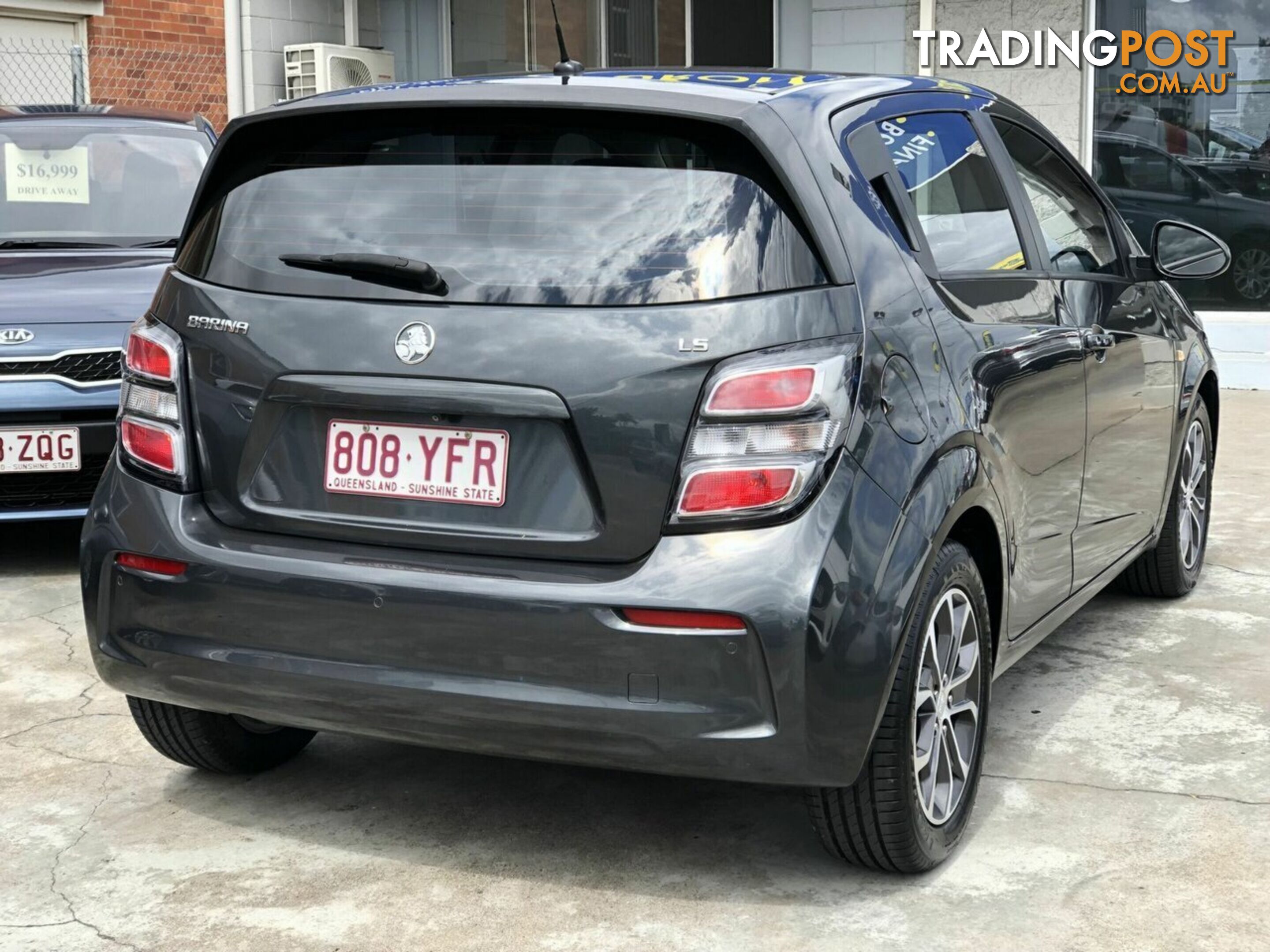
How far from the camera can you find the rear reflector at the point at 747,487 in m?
2.93

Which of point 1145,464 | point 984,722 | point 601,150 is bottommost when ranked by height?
point 984,722

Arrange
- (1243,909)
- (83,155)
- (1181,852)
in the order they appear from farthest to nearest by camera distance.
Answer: (83,155), (1181,852), (1243,909)

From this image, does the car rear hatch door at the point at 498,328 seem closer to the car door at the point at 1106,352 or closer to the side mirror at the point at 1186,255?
the car door at the point at 1106,352

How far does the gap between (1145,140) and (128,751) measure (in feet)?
31.4

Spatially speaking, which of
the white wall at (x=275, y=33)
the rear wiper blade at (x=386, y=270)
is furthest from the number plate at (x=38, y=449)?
the white wall at (x=275, y=33)

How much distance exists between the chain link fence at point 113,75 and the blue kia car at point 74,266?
5.11m

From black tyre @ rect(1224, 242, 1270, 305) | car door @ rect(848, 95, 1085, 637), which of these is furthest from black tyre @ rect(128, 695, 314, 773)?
black tyre @ rect(1224, 242, 1270, 305)

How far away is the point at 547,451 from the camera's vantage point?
119 inches

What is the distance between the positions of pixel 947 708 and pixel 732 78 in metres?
1.35

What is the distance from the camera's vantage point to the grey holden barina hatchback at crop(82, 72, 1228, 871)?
295cm

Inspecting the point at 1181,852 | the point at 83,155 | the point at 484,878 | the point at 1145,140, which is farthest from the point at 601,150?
the point at 1145,140

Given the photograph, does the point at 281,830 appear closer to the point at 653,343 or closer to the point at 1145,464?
the point at 653,343

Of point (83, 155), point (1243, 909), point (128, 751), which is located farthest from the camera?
point (83, 155)

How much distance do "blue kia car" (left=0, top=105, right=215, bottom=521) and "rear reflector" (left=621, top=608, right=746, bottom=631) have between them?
347 centimetres
